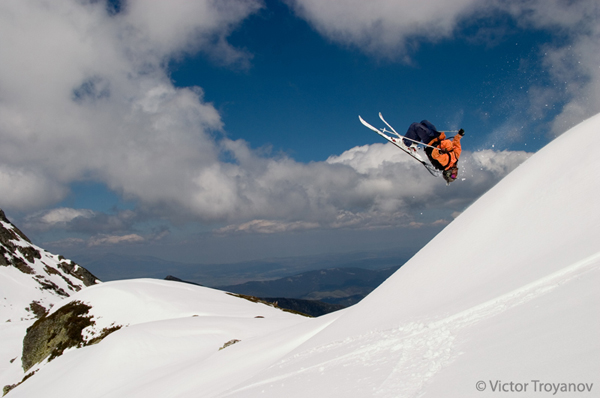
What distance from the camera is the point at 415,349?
17.6 feet

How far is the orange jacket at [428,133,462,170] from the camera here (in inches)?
696

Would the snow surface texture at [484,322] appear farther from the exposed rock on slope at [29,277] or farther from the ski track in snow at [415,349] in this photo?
the exposed rock on slope at [29,277]

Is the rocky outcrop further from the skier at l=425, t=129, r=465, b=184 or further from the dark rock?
the skier at l=425, t=129, r=465, b=184

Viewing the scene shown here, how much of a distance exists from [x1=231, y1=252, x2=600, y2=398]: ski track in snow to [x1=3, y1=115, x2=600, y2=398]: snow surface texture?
24 mm

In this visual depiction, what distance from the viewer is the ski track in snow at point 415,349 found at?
4520 millimetres

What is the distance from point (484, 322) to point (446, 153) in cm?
1470

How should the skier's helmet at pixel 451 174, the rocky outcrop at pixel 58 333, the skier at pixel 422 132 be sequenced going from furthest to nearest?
1. the rocky outcrop at pixel 58 333
2. the skier's helmet at pixel 451 174
3. the skier at pixel 422 132

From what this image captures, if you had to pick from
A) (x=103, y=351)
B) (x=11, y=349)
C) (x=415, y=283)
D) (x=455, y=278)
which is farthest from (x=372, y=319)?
(x=11, y=349)

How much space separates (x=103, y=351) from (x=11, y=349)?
43.7 metres

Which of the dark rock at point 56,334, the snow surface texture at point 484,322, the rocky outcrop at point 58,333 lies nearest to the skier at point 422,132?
the snow surface texture at point 484,322

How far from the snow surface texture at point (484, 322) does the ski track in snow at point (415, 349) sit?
0.02 m

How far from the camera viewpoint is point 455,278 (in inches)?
301

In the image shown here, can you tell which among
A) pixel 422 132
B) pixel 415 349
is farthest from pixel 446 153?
pixel 415 349

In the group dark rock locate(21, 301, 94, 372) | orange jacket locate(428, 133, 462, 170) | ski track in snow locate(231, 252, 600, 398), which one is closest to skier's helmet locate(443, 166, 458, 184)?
orange jacket locate(428, 133, 462, 170)
